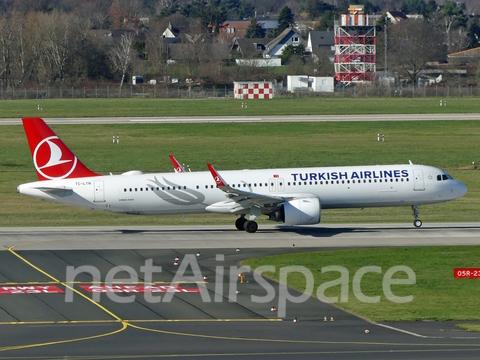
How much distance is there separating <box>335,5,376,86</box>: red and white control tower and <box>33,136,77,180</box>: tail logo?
113991 mm

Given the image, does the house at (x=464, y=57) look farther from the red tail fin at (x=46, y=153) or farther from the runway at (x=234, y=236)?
the red tail fin at (x=46, y=153)

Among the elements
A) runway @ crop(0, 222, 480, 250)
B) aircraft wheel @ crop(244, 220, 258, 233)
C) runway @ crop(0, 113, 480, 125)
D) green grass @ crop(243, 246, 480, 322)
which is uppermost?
runway @ crop(0, 113, 480, 125)

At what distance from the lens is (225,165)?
242 ft

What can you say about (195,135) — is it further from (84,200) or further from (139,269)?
(139,269)

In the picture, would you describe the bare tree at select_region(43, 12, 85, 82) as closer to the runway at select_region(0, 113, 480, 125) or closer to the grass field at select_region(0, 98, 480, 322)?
the grass field at select_region(0, 98, 480, 322)

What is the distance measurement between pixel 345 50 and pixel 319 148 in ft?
258

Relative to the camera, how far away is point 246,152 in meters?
80.3

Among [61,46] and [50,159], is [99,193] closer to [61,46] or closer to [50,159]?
[50,159]

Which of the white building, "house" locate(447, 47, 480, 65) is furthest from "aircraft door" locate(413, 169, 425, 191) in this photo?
"house" locate(447, 47, 480, 65)

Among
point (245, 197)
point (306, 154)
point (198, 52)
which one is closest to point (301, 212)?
point (245, 197)

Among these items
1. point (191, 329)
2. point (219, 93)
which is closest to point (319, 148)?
point (191, 329)

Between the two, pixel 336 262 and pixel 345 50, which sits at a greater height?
pixel 345 50
